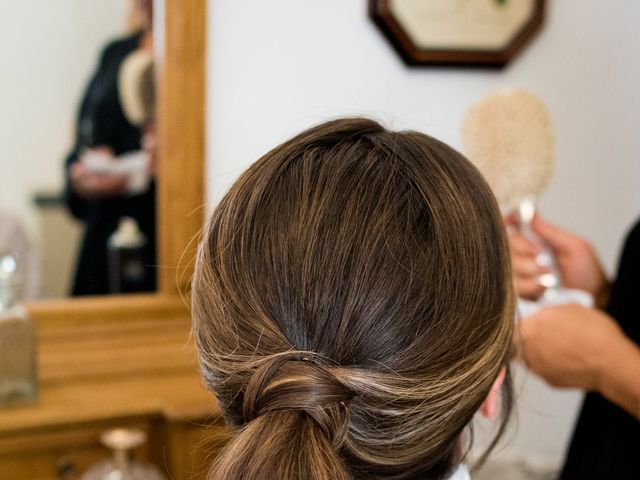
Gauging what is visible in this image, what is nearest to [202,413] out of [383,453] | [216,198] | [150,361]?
[150,361]

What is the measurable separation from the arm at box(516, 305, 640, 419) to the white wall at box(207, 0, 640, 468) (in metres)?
0.32

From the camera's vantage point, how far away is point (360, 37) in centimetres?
104

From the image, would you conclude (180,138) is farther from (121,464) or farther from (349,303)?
(349,303)

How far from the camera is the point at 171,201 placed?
3.13ft

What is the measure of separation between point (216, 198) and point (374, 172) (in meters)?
0.56

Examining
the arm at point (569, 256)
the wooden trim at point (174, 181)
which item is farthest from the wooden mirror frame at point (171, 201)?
the arm at point (569, 256)

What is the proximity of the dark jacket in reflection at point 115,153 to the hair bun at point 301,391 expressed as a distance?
543mm

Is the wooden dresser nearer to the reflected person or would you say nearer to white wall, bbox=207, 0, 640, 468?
the reflected person

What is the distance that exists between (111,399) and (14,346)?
129 mm

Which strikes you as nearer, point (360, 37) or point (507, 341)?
point (507, 341)

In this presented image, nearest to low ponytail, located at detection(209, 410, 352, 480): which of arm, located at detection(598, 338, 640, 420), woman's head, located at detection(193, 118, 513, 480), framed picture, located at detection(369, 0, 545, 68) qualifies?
woman's head, located at detection(193, 118, 513, 480)

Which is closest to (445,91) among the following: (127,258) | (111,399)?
(127,258)

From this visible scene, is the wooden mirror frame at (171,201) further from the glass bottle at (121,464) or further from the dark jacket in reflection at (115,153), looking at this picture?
the glass bottle at (121,464)

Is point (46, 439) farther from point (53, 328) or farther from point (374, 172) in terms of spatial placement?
point (374, 172)
